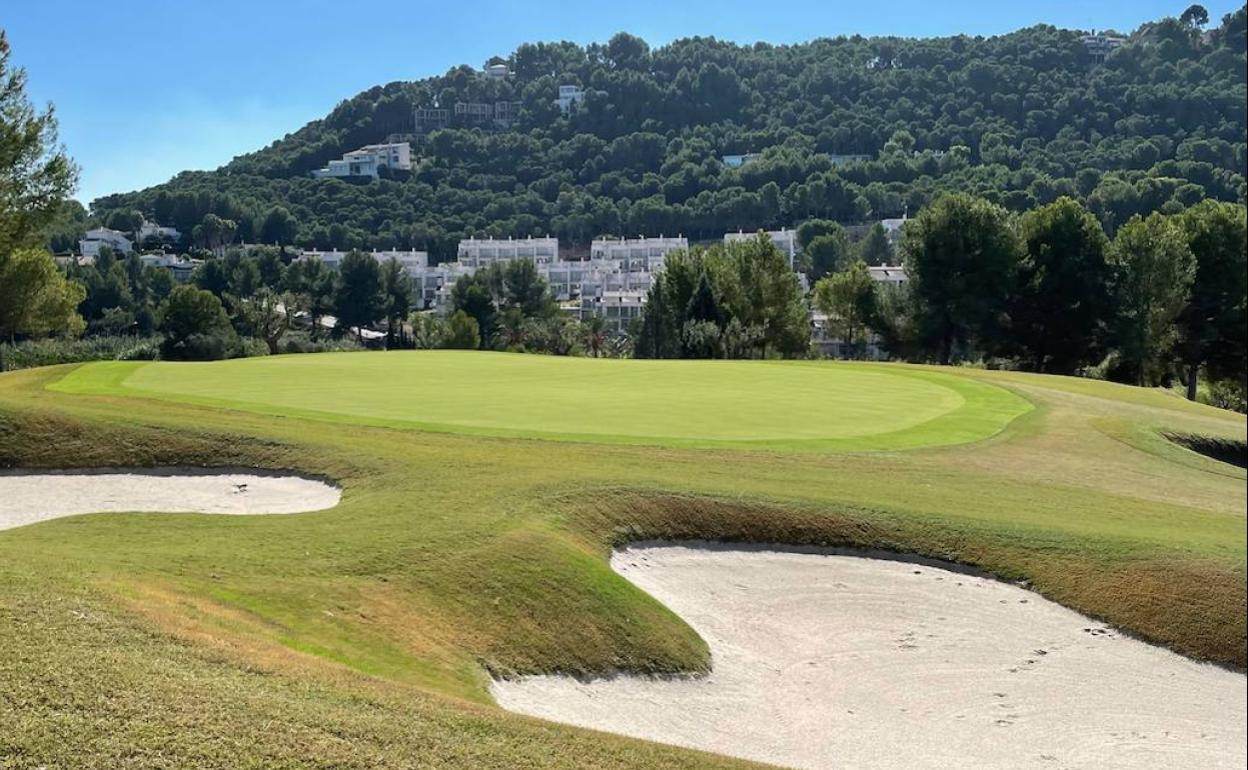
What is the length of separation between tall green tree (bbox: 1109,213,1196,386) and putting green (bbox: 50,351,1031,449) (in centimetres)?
1221

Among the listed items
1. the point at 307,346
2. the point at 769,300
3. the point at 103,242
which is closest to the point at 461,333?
the point at 307,346

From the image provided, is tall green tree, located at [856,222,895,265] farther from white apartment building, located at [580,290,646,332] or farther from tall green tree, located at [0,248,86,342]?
tall green tree, located at [0,248,86,342]

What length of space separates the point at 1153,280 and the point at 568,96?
18226 centimetres

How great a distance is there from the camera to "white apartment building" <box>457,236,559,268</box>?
512ft

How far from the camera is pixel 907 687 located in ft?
35.9

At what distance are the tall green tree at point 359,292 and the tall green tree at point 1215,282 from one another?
94828 mm

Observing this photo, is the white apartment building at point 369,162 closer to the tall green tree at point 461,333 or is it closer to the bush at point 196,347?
the tall green tree at point 461,333

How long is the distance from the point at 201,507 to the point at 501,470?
16.1 feet

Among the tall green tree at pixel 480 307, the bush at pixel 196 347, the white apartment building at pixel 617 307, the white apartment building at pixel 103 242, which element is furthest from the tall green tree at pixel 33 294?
the white apartment building at pixel 103 242

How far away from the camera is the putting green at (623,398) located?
71.3 ft

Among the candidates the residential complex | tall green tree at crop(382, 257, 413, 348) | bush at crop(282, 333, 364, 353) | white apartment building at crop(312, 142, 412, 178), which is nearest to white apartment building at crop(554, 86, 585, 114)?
the residential complex

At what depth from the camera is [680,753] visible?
756cm

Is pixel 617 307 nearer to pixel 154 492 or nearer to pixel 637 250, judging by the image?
pixel 637 250

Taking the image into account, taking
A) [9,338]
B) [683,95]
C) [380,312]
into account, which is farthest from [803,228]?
[9,338]
